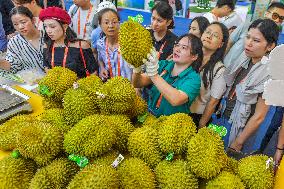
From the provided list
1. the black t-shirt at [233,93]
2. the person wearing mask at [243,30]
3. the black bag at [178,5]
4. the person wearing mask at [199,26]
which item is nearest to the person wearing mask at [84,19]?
the person wearing mask at [199,26]

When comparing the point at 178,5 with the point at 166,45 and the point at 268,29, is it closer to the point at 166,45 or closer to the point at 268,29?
the point at 166,45

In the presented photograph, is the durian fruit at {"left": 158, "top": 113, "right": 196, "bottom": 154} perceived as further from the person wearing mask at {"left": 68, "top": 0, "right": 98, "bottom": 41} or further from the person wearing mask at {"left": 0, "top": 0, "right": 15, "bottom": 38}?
the person wearing mask at {"left": 0, "top": 0, "right": 15, "bottom": 38}

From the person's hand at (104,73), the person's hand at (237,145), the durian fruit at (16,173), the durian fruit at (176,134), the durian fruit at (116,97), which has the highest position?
the durian fruit at (116,97)

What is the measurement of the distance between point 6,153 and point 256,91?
1.92m

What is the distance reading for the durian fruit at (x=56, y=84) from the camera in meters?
1.65

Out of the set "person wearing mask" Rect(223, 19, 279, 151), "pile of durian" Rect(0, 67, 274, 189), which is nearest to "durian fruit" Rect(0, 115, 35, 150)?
"pile of durian" Rect(0, 67, 274, 189)

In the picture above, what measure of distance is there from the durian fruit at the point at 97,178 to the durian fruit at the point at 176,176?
0.71ft

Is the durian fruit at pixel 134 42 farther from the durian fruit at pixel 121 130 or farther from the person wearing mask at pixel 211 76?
the person wearing mask at pixel 211 76

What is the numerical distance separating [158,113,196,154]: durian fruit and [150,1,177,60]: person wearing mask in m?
1.81

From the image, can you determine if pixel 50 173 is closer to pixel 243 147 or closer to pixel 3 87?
pixel 3 87

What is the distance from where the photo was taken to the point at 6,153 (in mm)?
1582

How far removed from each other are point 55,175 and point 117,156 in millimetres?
297

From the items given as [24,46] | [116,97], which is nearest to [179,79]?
[116,97]

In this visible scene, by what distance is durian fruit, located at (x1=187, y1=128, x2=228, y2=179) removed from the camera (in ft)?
4.02
